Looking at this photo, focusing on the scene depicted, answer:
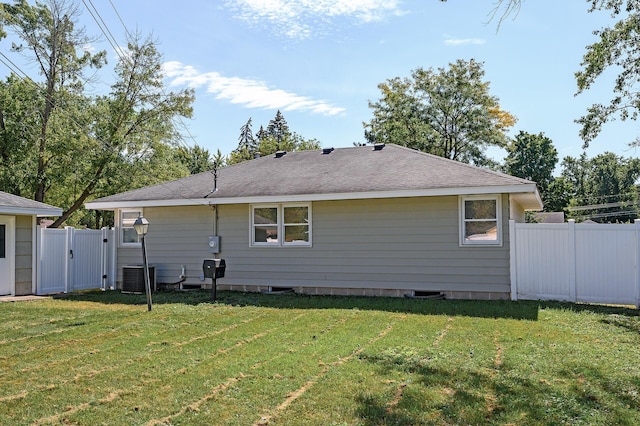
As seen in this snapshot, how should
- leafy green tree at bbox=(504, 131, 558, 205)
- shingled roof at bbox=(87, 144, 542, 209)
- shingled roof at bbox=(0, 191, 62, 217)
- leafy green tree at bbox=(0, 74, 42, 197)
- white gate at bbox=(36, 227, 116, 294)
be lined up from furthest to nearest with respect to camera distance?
leafy green tree at bbox=(504, 131, 558, 205) < leafy green tree at bbox=(0, 74, 42, 197) < white gate at bbox=(36, 227, 116, 294) < shingled roof at bbox=(0, 191, 62, 217) < shingled roof at bbox=(87, 144, 542, 209)

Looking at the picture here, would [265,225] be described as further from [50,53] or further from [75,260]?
[50,53]

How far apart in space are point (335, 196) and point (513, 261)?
3.96 metres

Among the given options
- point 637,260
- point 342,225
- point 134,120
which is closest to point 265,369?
point 342,225

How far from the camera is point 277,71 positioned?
20781 mm

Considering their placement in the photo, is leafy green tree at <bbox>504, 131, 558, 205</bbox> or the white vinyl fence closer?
the white vinyl fence

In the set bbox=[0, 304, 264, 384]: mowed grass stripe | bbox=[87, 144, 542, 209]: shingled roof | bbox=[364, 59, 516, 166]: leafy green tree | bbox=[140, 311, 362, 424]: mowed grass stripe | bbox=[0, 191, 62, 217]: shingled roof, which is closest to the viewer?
bbox=[140, 311, 362, 424]: mowed grass stripe

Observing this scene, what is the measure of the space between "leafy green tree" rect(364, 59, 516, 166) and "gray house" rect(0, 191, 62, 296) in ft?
70.7

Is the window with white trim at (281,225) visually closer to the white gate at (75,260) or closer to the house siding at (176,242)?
the house siding at (176,242)

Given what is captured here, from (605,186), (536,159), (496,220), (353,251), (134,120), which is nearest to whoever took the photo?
(496,220)

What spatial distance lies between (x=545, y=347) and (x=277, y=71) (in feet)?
57.1

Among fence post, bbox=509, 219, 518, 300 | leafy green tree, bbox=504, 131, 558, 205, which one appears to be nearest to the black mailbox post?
fence post, bbox=509, 219, 518, 300

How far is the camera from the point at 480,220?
10211 millimetres

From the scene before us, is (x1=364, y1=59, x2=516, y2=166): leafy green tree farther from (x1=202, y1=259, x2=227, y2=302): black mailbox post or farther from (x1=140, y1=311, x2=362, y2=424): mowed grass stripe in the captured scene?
Result: (x1=140, y1=311, x2=362, y2=424): mowed grass stripe

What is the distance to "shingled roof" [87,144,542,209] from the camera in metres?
10.2
